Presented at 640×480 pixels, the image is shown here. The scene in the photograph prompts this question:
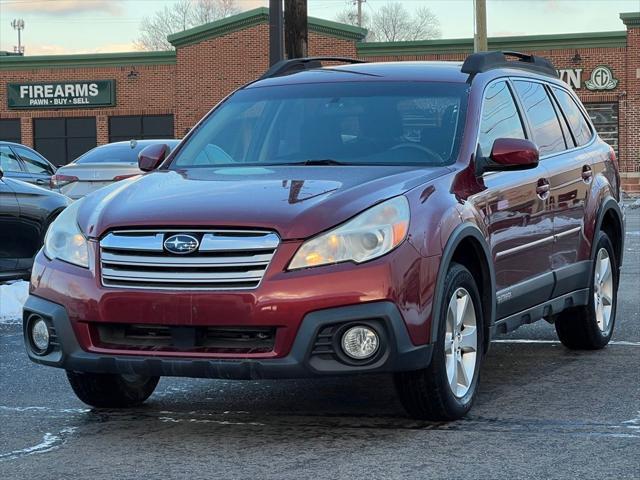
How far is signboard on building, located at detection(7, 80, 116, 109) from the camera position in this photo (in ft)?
157

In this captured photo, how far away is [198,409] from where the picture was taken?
626 cm

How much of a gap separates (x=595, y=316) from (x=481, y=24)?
18.9 metres

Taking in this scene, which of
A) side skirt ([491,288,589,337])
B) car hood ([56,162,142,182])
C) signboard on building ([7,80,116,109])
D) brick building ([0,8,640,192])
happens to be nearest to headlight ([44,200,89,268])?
side skirt ([491,288,589,337])

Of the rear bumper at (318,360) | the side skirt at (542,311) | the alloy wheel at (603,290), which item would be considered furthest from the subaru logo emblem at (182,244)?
the alloy wheel at (603,290)

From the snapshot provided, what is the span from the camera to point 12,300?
10672 mm

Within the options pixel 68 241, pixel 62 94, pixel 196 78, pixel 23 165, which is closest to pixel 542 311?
pixel 68 241

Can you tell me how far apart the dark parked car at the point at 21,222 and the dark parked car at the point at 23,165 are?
27.9 ft

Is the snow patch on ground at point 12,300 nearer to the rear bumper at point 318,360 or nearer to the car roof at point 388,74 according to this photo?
the car roof at point 388,74

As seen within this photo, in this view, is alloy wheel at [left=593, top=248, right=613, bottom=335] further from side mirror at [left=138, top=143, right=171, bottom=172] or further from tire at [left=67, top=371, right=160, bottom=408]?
tire at [left=67, top=371, right=160, bottom=408]

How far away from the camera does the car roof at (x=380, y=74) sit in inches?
273

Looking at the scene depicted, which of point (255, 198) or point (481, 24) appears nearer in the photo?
point (255, 198)

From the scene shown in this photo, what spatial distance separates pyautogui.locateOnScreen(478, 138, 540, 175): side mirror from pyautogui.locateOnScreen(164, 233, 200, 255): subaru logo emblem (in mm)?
1730

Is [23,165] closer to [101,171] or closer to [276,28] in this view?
[101,171]

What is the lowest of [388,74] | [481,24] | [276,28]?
[388,74]
